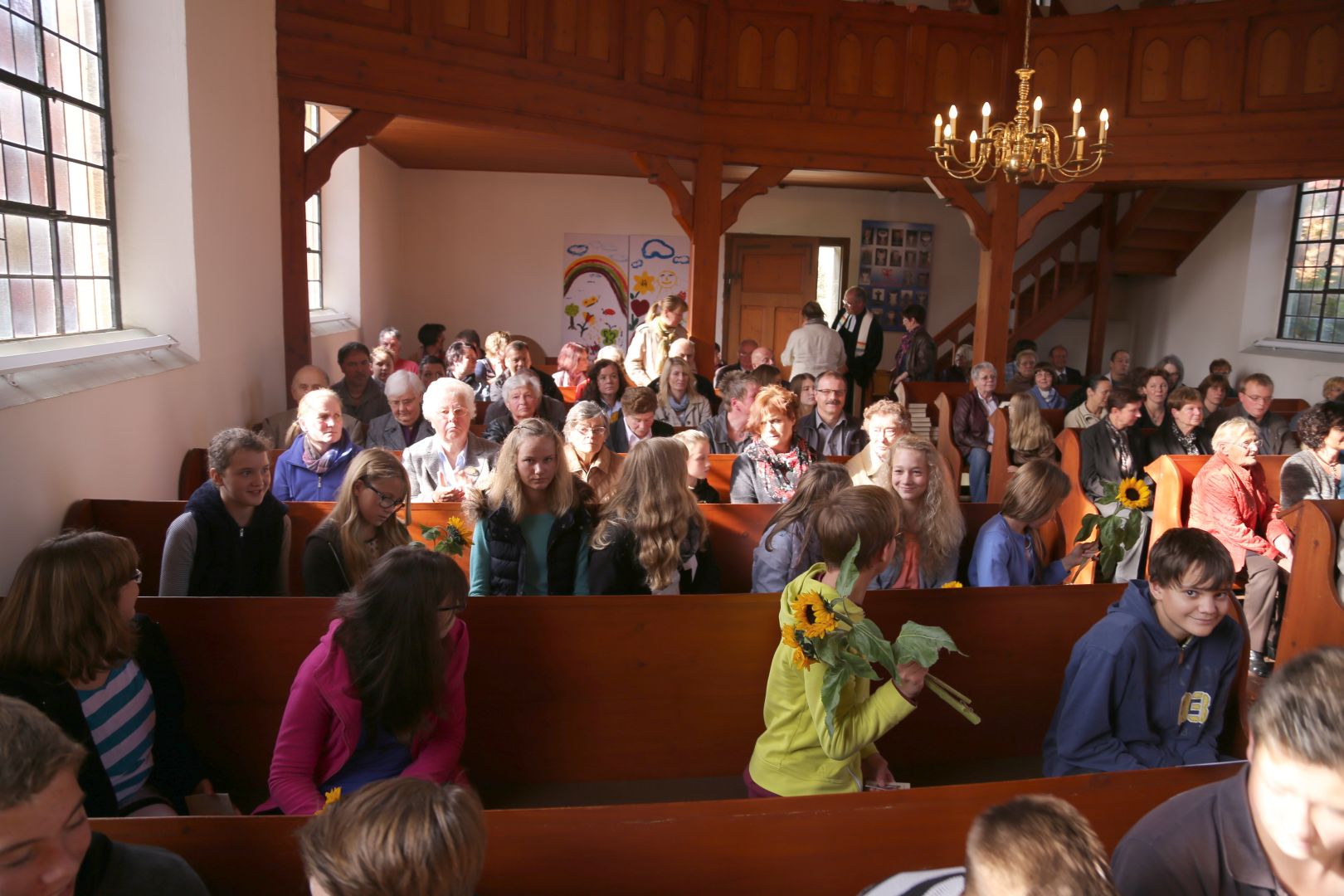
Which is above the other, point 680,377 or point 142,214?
point 142,214

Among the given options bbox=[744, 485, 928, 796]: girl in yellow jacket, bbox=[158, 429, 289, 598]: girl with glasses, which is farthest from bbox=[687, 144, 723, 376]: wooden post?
bbox=[744, 485, 928, 796]: girl in yellow jacket

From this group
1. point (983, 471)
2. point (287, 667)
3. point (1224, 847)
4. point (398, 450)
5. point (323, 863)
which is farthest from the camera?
point (983, 471)

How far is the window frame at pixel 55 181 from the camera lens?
4062 mm

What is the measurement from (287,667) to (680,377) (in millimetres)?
4006

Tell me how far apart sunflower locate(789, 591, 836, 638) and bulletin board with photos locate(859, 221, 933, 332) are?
1214 centimetres

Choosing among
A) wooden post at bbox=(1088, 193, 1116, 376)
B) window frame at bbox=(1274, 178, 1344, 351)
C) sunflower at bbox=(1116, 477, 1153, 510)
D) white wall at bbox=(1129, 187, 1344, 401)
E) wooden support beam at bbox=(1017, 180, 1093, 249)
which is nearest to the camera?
sunflower at bbox=(1116, 477, 1153, 510)

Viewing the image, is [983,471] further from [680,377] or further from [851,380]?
[851,380]

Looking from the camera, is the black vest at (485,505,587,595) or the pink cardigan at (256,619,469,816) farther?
the black vest at (485,505,587,595)

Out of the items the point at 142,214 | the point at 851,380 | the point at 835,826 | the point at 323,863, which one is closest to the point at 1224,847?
the point at 835,826

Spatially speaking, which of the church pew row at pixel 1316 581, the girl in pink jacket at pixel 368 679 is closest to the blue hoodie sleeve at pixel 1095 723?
the girl in pink jacket at pixel 368 679

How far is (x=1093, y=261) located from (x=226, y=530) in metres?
13.2

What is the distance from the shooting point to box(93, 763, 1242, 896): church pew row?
1.81 m

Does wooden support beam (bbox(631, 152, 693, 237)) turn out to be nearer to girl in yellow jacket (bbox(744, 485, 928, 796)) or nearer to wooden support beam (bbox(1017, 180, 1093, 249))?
wooden support beam (bbox(1017, 180, 1093, 249))

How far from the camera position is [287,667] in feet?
10.1
